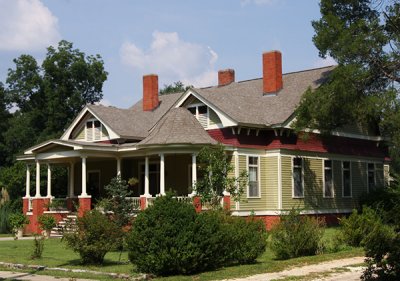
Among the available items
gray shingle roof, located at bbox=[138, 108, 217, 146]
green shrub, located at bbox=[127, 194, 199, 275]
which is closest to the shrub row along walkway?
green shrub, located at bbox=[127, 194, 199, 275]

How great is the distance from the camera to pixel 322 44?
28688 millimetres

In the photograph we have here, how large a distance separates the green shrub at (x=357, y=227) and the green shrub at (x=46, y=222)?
14447 mm

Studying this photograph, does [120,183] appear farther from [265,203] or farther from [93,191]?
[93,191]

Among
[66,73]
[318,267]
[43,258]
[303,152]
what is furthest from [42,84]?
[318,267]

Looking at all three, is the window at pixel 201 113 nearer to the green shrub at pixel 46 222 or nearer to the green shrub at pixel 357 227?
the green shrub at pixel 46 222

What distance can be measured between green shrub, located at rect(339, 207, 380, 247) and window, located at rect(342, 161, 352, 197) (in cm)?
1534

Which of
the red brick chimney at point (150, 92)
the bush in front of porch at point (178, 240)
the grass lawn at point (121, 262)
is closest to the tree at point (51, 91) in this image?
the red brick chimney at point (150, 92)

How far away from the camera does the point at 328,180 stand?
1312 inches

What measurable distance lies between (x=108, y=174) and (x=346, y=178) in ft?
44.2

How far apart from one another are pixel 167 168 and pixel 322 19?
1078cm

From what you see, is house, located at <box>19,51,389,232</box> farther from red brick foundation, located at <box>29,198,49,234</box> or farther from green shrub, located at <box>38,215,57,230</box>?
green shrub, located at <box>38,215,57,230</box>

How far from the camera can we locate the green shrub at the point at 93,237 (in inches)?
660

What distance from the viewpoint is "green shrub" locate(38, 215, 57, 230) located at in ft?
92.5

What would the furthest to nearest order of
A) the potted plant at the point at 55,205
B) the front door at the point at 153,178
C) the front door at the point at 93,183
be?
the front door at the point at 93,183
the front door at the point at 153,178
the potted plant at the point at 55,205
